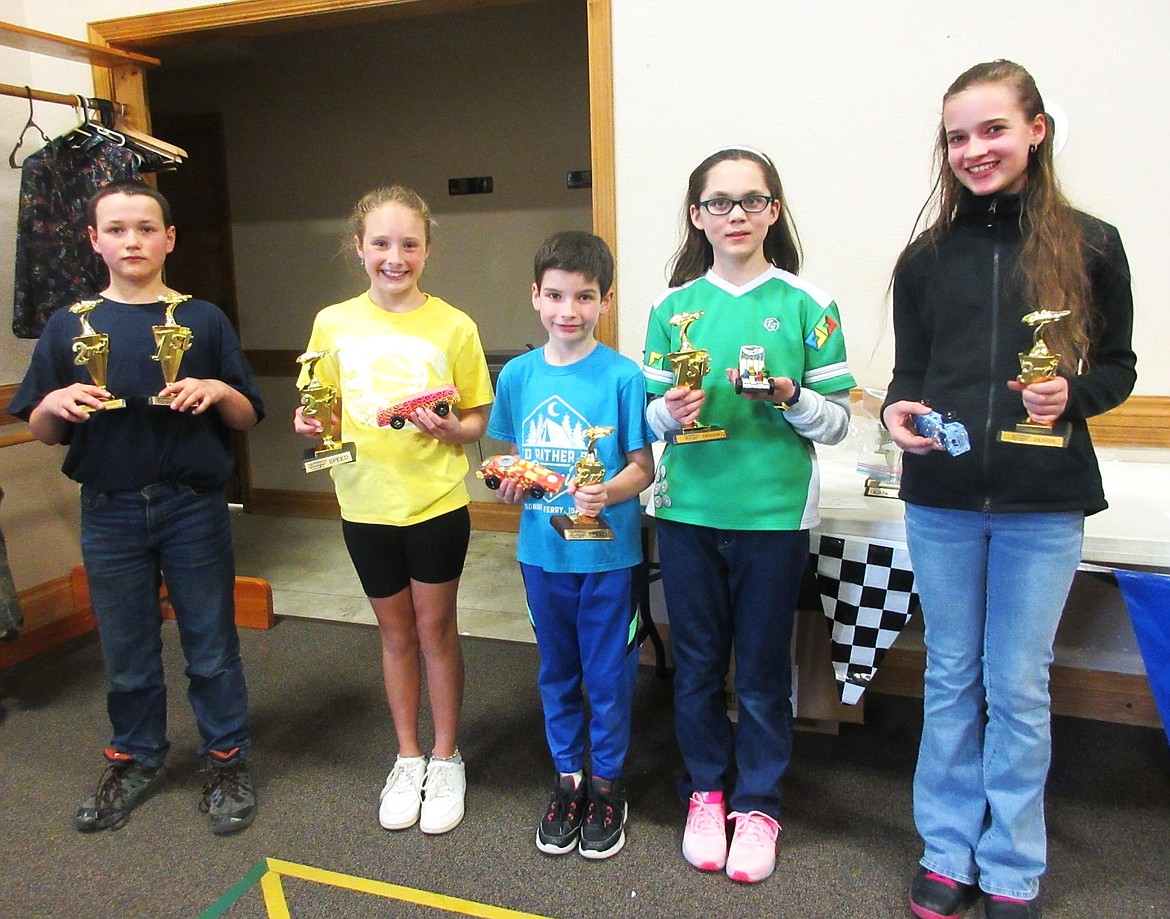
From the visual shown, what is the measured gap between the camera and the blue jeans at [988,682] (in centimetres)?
151

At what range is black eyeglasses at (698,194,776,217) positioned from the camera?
5.30 feet

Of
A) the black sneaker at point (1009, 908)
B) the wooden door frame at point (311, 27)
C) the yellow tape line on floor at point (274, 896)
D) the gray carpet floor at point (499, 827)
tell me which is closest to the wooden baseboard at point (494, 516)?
the gray carpet floor at point (499, 827)

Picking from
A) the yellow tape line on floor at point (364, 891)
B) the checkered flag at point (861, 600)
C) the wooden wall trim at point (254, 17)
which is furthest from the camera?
the wooden wall trim at point (254, 17)

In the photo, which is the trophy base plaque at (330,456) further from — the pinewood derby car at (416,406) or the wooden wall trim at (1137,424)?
the wooden wall trim at (1137,424)

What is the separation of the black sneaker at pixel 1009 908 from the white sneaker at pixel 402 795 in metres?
1.26

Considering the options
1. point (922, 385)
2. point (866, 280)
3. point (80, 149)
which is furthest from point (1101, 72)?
point (80, 149)

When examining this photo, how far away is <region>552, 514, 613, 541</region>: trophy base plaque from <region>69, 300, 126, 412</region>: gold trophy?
99cm

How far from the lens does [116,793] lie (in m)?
2.09

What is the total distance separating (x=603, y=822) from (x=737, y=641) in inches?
20.5

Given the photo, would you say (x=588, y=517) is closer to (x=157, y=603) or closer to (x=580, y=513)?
(x=580, y=513)

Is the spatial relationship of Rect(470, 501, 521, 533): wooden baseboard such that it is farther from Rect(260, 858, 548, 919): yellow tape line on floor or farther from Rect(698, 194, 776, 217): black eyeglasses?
Rect(698, 194, 776, 217): black eyeglasses

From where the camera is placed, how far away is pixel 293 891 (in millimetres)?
1804

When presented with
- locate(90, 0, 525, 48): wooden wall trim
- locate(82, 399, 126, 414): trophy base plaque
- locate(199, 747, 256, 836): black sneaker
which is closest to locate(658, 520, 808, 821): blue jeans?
locate(199, 747, 256, 836): black sneaker

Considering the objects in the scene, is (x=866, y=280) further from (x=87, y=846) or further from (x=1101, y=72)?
(x=87, y=846)
